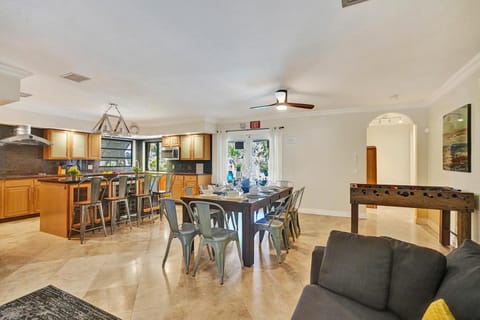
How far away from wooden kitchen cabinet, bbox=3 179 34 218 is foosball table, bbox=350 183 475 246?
22.2 feet

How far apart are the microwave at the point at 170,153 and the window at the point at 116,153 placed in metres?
1.58

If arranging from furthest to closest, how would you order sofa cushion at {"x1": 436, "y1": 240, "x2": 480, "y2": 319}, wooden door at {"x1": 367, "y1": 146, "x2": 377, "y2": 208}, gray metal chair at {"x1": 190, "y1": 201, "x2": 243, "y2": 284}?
wooden door at {"x1": 367, "y1": 146, "x2": 377, "y2": 208}, gray metal chair at {"x1": 190, "y1": 201, "x2": 243, "y2": 284}, sofa cushion at {"x1": 436, "y1": 240, "x2": 480, "y2": 319}

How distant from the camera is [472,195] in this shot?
327 cm

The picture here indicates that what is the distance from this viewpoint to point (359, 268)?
1545 millimetres

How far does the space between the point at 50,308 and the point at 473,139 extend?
509cm

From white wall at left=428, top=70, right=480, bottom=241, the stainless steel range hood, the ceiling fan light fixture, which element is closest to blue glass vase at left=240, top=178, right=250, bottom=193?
the ceiling fan light fixture

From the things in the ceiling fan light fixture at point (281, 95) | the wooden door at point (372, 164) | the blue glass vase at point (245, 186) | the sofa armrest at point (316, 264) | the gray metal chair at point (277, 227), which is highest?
the ceiling fan light fixture at point (281, 95)

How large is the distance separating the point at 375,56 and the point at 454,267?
2.46 meters

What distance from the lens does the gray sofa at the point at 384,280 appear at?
1.28 metres

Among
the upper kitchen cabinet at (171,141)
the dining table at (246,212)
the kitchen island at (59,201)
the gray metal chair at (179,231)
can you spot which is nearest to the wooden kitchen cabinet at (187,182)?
the upper kitchen cabinet at (171,141)

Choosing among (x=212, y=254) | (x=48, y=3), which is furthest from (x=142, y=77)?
(x=212, y=254)

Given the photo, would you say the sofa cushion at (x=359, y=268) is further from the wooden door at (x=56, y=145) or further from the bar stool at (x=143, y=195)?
the wooden door at (x=56, y=145)

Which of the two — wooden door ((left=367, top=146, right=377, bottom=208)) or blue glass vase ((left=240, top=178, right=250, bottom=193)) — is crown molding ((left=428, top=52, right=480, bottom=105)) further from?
blue glass vase ((left=240, top=178, right=250, bottom=193))

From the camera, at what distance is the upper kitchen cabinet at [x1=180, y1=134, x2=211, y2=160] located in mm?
7461
